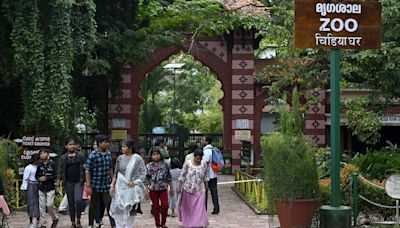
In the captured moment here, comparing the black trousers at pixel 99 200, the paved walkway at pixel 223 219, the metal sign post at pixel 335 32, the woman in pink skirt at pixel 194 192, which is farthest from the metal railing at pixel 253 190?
the metal sign post at pixel 335 32

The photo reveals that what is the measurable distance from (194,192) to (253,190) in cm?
567

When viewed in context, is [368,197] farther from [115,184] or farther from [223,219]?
[115,184]

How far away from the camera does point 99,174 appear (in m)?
12.7

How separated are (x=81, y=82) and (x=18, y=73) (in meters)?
7.08

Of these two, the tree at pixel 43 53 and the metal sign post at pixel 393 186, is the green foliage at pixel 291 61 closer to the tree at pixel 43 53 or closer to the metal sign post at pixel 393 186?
the tree at pixel 43 53

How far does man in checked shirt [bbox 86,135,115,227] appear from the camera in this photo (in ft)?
41.6

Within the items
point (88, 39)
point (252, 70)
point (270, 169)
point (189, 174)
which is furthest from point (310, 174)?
point (252, 70)

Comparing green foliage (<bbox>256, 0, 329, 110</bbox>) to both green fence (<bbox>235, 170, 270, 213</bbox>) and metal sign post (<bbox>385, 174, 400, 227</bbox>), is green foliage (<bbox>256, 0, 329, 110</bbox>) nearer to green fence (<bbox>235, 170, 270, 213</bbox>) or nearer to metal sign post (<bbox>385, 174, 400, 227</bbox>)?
green fence (<bbox>235, 170, 270, 213</bbox>)

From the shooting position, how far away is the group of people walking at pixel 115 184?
39.4 ft

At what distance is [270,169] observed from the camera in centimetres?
1138

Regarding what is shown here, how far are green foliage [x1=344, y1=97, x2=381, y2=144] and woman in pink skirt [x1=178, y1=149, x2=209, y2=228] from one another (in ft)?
17.9

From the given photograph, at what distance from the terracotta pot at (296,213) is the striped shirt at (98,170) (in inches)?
130

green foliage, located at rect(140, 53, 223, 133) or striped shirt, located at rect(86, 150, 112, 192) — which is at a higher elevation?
green foliage, located at rect(140, 53, 223, 133)

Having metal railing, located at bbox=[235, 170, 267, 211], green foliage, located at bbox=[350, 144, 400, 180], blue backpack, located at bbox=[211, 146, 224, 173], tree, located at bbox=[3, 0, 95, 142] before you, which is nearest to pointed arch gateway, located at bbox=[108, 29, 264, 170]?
metal railing, located at bbox=[235, 170, 267, 211]
